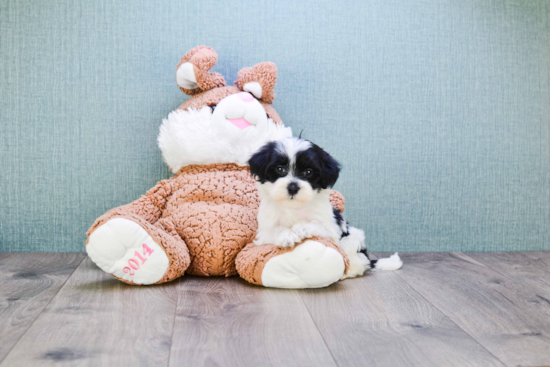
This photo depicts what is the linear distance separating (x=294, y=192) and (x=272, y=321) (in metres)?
0.38

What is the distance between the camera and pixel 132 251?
1428 mm

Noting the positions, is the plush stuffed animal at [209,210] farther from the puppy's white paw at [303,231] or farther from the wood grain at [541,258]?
the wood grain at [541,258]

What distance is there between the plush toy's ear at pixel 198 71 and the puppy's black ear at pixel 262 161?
1.69ft

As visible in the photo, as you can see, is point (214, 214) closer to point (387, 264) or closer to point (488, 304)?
point (387, 264)

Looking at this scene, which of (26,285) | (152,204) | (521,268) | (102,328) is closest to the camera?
(102,328)

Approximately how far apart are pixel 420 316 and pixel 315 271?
0.33 m

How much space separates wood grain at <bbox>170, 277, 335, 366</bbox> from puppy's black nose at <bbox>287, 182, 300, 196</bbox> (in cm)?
32

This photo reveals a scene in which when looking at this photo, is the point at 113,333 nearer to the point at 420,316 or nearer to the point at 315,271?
the point at 315,271

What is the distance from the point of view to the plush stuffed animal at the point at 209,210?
4.67 ft

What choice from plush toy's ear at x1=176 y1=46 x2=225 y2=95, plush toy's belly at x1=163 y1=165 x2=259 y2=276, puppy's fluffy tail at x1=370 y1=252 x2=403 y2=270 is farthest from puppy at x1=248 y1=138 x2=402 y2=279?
plush toy's ear at x1=176 y1=46 x2=225 y2=95

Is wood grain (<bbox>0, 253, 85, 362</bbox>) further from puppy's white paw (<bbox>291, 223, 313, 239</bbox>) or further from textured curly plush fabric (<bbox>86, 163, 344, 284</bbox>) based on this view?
puppy's white paw (<bbox>291, 223, 313, 239</bbox>)

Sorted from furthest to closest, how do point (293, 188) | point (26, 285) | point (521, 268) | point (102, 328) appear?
point (521, 268) < point (26, 285) < point (293, 188) < point (102, 328)

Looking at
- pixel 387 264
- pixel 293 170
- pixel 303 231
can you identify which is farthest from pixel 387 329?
pixel 387 264

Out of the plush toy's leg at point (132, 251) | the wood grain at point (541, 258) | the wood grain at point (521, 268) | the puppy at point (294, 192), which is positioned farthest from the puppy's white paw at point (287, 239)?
the wood grain at point (541, 258)
